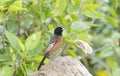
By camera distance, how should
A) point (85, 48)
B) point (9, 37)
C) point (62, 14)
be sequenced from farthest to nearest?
point (62, 14) → point (85, 48) → point (9, 37)

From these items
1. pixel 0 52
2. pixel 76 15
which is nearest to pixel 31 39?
pixel 0 52

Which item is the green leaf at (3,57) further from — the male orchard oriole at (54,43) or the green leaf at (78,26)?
the green leaf at (78,26)

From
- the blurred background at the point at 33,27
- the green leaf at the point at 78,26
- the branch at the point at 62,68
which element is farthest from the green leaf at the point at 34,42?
the green leaf at the point at 78,26

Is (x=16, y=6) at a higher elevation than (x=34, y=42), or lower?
higher

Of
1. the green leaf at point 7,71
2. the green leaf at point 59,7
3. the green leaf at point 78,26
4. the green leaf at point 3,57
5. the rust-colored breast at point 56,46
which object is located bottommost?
the green leaf at point 7,71

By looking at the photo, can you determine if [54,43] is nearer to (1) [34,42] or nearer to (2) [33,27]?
(1) [34,42]

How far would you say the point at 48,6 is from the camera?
2.25 metres

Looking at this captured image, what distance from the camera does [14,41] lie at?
6.71 ft

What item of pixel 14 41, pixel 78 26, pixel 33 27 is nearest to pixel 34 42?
pixel 14 41

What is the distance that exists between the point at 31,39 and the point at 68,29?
379mm

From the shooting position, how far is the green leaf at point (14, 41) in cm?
203

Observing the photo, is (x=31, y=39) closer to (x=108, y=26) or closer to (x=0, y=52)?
(x=0, y=52)

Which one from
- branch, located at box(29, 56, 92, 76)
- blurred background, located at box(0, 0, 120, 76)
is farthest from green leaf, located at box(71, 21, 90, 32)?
branch, located at box(29, 56, 92, 76)

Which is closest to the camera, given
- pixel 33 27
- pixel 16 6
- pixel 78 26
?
pixel 16 6
